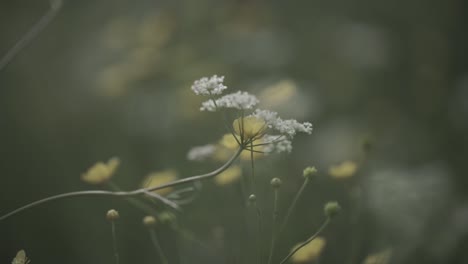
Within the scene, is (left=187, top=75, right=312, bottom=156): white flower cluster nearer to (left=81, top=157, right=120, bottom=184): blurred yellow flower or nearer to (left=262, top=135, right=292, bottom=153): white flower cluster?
(left=262, top=135, right=292, bottom=153): white flower cluster

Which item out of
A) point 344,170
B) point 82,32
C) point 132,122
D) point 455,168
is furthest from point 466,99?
point 82,32

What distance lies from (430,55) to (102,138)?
1027mm

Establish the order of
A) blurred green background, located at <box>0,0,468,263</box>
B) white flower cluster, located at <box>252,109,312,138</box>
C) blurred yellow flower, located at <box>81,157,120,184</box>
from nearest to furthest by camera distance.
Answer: white flower cluster, located at <box>252,109,312,138</box> < blurred yellow flower, located at <box>81,157,120,184</box> < blurred green background, located at <box>0,0,468,263</box>

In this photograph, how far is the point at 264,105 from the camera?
1.20m

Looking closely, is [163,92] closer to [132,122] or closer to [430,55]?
[132,122]

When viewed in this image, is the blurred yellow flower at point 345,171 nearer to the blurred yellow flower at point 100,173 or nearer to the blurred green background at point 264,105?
the blurred green background at point 264,105

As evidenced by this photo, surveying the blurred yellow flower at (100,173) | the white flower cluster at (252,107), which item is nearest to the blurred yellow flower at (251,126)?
the white flower cluster at (252,107)

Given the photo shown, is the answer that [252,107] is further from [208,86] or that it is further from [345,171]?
[345,171]

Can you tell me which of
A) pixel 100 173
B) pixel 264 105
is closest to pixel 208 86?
pixel 100 173

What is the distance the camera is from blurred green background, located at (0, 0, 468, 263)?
109 centimetres

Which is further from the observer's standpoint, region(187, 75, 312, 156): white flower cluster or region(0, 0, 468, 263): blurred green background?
region(0, 0, 468, 263): blurred green background

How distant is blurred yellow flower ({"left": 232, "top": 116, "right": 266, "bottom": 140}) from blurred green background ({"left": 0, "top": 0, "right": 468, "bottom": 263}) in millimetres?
259

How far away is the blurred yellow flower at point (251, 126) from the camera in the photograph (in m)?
0.63

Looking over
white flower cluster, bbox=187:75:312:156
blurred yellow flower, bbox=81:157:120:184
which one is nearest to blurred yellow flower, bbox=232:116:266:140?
white flower cluster, bbox=187:75:312:156
